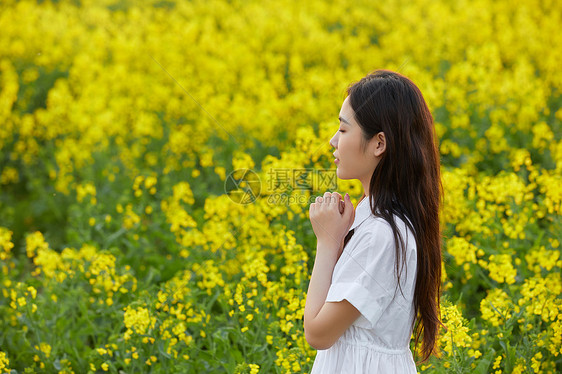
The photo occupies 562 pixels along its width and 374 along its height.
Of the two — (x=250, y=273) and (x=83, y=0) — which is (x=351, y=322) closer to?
(x=250, y=273)

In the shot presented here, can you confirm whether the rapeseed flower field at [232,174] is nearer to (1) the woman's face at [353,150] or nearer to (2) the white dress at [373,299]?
(2) the white dress at [373,299]

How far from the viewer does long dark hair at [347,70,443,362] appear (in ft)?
5.46

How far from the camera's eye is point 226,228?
3539mm

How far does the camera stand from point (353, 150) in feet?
5.62

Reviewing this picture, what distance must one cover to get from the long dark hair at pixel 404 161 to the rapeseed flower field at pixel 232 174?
63 centimetres

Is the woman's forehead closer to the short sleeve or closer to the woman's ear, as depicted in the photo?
the woman's ear

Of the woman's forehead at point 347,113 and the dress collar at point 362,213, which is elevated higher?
the woman's forehead at point 347,113

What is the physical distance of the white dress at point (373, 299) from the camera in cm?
159

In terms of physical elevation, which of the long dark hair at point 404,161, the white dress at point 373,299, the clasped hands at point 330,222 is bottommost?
the white dress at point 373,299

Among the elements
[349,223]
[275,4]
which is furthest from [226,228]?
[275,4]

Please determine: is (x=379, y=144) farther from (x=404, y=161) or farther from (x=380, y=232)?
(x=380, y=232)

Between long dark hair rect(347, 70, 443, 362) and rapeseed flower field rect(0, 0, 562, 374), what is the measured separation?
2.06 ft

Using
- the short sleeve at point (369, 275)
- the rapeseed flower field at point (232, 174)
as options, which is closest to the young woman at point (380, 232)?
the short sleeve at point (369, 275)

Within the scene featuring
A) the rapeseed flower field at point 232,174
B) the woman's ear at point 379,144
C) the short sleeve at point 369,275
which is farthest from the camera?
the rapeseed flower field at point 232,174
